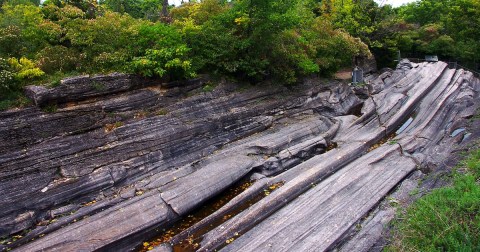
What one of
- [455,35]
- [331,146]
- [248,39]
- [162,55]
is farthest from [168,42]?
[455,35]

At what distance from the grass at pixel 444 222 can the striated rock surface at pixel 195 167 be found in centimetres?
85

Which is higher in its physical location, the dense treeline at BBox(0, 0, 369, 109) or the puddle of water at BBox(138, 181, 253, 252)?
the dense treeline at BBox(0, 0, 369, 109)

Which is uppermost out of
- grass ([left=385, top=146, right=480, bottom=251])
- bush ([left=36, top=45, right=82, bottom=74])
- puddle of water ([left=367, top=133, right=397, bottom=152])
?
bush ([left=36, top=45, right=82, bottom=74])

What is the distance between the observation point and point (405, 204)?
8.79 meters

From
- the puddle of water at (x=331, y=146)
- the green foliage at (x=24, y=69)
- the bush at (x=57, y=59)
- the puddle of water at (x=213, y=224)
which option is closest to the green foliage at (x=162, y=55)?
the bush at (x=57, y=59)

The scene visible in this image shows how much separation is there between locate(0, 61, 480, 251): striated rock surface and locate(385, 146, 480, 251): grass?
851mm

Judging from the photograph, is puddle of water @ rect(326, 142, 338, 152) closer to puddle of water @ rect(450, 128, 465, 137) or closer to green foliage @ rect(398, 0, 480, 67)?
puddle of water @ rect(450, 128, 465, 137)

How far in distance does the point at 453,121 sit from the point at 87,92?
15.5 m

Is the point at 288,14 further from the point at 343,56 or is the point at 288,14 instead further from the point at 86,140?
the point at 86,140

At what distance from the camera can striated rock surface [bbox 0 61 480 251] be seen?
26.5 ft

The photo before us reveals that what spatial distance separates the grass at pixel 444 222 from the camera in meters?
6.23

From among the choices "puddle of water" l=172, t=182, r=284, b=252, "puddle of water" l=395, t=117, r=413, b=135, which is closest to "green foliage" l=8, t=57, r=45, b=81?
"puddle of water" l=172, t=182, r=284, b=252

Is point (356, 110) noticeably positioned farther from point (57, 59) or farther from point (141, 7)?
point (141, 7)

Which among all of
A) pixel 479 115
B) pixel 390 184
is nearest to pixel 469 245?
pixel 390 184
